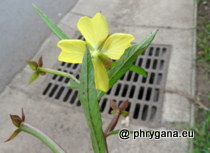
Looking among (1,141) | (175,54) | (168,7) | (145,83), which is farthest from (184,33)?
(1,141)

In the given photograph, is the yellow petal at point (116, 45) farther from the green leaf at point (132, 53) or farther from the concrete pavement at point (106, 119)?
the concrete pavement at point (106, 119)

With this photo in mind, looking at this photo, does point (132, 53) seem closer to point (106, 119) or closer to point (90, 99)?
point (90, 99)

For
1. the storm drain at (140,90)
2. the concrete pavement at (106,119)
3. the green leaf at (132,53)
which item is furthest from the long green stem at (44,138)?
the storm drain at (140,90)

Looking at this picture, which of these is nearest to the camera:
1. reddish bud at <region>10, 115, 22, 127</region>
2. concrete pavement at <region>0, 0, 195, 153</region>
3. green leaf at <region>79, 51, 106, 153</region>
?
green leaf at <region>79, 51, 106, 153</region>

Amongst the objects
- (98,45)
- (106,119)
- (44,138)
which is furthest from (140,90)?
(98,45)

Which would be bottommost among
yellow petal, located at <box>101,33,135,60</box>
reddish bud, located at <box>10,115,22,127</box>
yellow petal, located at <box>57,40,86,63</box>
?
reddish bud, located at <box>10,115,22,127</box>

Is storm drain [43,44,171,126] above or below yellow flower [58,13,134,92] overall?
below

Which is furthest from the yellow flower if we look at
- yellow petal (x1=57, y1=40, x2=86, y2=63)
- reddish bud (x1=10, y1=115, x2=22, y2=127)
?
reddish bud (x1=10, y1=115, x2=22, y2=127)

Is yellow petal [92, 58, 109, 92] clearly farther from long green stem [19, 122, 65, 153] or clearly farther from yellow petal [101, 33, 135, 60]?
long green stem [19, 122, 65, 153]
